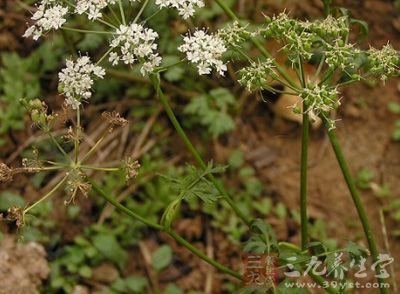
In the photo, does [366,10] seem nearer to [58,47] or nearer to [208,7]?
[208,7]

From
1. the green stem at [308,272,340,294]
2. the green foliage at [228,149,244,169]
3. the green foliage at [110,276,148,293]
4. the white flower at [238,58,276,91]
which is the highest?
the green foliage at [228,149,244,169]

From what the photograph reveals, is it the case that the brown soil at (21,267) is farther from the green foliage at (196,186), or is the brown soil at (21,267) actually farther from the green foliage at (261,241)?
the green foliage at (261,241)

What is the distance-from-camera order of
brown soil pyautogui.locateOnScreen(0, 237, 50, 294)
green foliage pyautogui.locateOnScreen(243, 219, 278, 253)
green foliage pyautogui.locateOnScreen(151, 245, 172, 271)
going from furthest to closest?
green foliage pyautogui.locateOnScreen(151, 245, 172, 271) → brown soil pyautogui.locateOnScreen(0, 237, 50, 294) → green foliage pyautogui.locateOnScreen(243, 219, 278, 253)

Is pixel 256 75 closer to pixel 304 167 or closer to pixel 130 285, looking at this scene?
pixel 304 167

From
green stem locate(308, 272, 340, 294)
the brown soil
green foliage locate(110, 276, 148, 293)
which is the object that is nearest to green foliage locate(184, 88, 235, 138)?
green foliage locate(110, 276, 148, 293)

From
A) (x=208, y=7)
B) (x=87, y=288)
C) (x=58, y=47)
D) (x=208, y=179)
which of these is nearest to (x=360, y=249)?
(x=208, y=179)

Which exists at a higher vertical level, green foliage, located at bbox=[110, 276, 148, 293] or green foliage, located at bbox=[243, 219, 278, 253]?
green foliage, located at bbox=[110, 276, 148, 293]

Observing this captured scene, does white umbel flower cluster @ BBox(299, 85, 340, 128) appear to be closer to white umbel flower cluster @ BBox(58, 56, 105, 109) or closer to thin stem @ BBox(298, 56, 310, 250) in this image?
thin stem @ BBox(298, 56, 310, 250)
